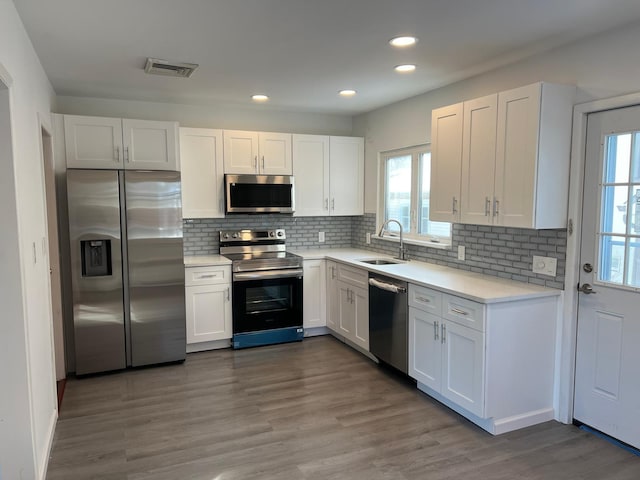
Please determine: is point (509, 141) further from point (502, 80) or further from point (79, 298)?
point (79, 298)

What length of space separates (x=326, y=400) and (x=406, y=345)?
0.74 metres

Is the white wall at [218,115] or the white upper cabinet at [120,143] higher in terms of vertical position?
the white wall at [218,115]

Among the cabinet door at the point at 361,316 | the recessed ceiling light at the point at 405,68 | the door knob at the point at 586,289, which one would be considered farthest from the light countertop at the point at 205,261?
the door knob at the point at 586,289

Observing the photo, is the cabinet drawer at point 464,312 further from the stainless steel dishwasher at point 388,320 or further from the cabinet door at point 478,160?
the cabinet door at point 478,160

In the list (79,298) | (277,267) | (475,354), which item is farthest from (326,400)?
(79,298)

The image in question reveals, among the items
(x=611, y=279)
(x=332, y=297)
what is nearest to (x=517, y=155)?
(x=611, y=279)

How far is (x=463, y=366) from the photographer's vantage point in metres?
2.90

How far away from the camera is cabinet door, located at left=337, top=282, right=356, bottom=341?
4.27 meters

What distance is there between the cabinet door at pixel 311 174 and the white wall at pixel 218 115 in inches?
12.8

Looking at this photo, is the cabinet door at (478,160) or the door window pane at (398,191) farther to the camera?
the door window pane at (398,191)

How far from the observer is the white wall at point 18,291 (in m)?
2.10

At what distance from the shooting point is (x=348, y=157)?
199 inches

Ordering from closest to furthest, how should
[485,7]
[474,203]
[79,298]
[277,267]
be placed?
[485,7] < [474,203] < [79,298] < [277,267]

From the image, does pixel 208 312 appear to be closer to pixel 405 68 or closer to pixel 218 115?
pixel 218 115
